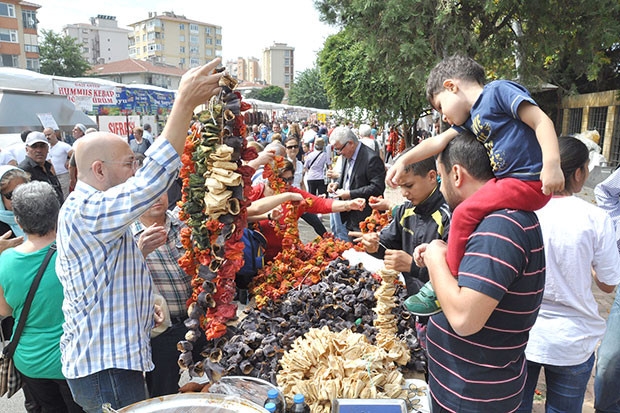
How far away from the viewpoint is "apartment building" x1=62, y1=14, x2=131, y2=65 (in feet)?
318

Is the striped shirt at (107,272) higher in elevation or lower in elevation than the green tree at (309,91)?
lower

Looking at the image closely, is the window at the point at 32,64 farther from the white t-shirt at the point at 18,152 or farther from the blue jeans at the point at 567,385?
the blue jeans at the point at 567,385

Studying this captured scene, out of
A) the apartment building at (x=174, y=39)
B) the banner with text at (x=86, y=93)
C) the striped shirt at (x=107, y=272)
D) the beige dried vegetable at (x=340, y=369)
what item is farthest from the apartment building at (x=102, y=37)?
the beige dried vegetable at (x=340, y=369)

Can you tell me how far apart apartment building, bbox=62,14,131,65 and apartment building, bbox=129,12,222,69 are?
5.98 metres

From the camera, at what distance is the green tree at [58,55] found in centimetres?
4984

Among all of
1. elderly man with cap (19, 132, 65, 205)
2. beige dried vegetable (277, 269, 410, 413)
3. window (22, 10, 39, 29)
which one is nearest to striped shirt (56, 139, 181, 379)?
beige dried vegetable (277, 269, 410, 413)

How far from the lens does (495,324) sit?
151 cm

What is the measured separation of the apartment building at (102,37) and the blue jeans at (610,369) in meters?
111

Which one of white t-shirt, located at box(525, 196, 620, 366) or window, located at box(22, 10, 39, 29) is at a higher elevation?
window, located at box(22, 10, 39, 29)

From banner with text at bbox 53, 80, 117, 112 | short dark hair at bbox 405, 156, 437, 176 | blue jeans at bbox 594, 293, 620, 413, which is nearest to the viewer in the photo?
blue jeans at bbox 594, 293, 620, 413

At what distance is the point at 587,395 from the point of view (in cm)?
349

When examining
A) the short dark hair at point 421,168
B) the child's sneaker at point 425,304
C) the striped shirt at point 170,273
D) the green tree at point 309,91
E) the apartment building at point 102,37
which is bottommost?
the striped shirt at point 170,273

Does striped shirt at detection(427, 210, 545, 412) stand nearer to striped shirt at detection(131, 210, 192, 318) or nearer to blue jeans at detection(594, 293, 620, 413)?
blue jeans at detection(594, 293, 620, 413)

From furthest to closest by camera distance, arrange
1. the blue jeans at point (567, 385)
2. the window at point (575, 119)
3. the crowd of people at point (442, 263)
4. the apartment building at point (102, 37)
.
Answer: the apartment building at point (102, 37) → the window at point (575, 119) → the blue jeans at point (567, 385) → the crowd of people at point (442, 263)
